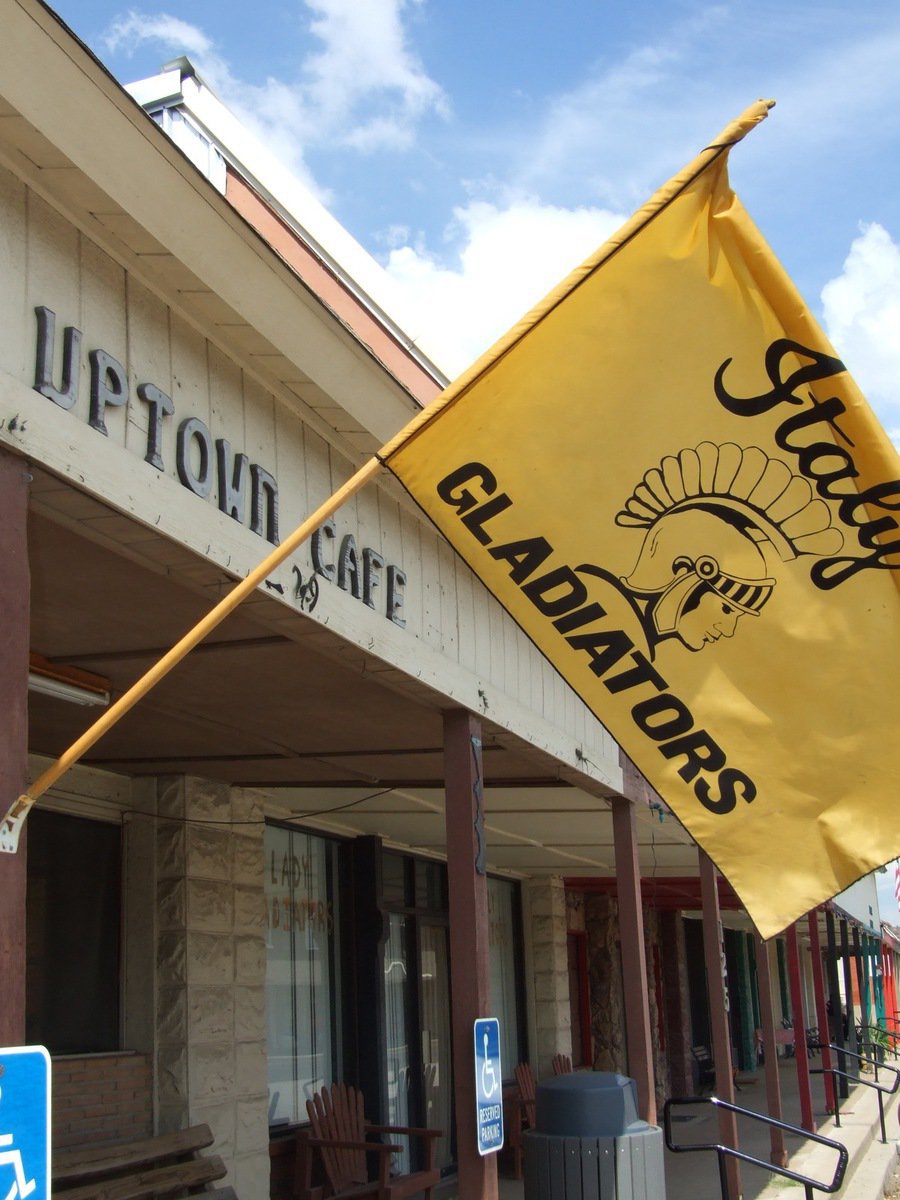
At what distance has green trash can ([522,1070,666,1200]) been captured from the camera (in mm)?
5980

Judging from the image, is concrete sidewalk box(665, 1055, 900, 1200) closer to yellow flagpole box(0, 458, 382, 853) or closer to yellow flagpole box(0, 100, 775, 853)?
yellow flagpole box(0, 100, 775, 853)

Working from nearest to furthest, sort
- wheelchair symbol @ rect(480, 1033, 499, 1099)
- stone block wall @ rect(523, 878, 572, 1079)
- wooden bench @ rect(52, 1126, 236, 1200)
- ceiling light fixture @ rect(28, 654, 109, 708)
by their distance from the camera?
ceiling light fixture @ rect(28, 654, 109, 708)
wheelchair symbol @ rect(480, 1033, 499, 1099)
wooden bench @ rect(52, 1126, 236, 1200)
stone block wall @ rect(523, 878, 572, 1079)

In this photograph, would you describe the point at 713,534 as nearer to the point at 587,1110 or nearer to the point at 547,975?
the point at 587,1110

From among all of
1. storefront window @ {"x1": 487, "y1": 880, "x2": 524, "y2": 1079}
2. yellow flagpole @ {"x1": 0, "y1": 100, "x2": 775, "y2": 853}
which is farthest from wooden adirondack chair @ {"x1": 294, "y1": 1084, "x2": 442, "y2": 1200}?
yellow flagpole @ {"x1": 0, "y1": 100, "x2": 775, "y2": 853}

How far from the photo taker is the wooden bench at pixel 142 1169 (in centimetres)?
660

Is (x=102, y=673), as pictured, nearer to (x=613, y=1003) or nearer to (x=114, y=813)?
A: (x=114, y=813)

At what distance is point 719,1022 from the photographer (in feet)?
34.0

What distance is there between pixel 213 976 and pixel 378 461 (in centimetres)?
542

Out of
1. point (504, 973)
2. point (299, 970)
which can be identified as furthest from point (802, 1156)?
point (299, 970)

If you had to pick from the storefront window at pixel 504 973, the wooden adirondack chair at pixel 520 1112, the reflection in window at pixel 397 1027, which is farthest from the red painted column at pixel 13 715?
the storefront window at pixel 504 973

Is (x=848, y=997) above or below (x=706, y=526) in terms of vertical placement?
below

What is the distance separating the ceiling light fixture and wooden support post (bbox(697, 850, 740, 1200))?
15.5ft

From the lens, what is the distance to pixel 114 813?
8047 mm

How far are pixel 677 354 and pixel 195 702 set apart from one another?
137 inches
